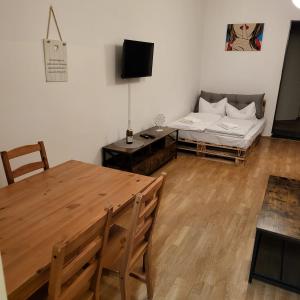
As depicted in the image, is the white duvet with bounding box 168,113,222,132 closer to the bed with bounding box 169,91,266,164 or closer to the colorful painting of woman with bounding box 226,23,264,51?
the bed with bounding box 169,91,266,164

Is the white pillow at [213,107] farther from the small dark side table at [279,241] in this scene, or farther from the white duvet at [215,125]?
the small dark side table at [279,241]

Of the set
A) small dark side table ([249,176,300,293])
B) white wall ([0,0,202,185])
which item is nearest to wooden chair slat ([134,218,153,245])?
small dark side table ([249,176,300,293])

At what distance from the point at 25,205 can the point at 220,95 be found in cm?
503

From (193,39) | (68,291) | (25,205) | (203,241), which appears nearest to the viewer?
(68,291)

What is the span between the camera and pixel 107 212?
1.20 m

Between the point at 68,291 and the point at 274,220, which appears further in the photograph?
the point at 274,220

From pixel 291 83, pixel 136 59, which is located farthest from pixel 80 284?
pixel 291 83

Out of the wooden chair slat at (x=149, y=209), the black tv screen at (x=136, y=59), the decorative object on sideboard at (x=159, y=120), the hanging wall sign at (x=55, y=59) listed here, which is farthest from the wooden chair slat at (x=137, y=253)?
the decorative object on sideboard at (x=159, y=120)

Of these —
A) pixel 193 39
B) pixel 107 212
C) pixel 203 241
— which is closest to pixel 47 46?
pixel 107 212

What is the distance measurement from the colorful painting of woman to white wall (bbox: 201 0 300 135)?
0.09 meters

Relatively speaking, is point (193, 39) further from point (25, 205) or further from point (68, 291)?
point (68, 291)

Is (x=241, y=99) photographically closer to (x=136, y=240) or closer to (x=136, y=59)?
(x=136, y=59)

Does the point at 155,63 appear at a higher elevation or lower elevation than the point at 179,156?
higher

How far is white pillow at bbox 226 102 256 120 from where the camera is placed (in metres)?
5.43
